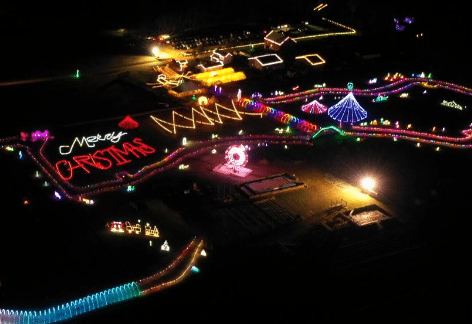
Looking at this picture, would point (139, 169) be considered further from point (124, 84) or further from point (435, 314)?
point (435, 314)

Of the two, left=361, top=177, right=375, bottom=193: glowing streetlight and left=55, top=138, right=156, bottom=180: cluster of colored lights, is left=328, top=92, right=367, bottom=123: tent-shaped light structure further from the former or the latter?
left=55, top=138, right=156, bottom=180: cluster of colored lights

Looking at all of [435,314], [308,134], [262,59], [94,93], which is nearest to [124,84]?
[94,93]

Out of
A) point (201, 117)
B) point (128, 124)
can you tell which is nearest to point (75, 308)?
point (128, 124)

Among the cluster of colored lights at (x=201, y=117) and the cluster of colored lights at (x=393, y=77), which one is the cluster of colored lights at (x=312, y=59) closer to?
the cluster of colored lights at (x=393, y=77)

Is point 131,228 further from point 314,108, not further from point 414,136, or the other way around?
point 414,136

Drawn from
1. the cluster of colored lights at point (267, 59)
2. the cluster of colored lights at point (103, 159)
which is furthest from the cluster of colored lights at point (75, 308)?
the cluster of colored lights at point (267, 59)

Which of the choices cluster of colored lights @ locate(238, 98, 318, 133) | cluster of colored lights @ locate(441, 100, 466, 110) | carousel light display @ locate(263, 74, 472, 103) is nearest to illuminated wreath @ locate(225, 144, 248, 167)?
cluster of colored lights @ locate(238, 98, 318, 133)
